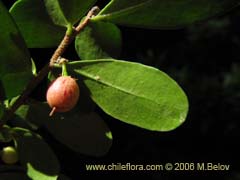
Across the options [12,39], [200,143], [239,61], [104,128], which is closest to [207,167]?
[200,143]

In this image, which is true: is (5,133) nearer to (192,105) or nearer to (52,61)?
(52,61)

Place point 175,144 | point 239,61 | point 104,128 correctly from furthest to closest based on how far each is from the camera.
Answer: point 239,61 < point 175,144 < point 104,128

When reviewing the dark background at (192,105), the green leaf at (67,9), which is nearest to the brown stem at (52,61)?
the green leaf at (67,9)

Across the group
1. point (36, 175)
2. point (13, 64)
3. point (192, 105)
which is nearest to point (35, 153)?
point (36, 175)

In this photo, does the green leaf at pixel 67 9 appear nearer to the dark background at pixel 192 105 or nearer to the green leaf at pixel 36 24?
the green leaf at pixel 36 24

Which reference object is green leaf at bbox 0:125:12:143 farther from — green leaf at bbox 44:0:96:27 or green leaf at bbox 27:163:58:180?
green leaf at bbox 44:0:96:27

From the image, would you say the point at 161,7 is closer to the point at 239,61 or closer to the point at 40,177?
the point at 40,177
